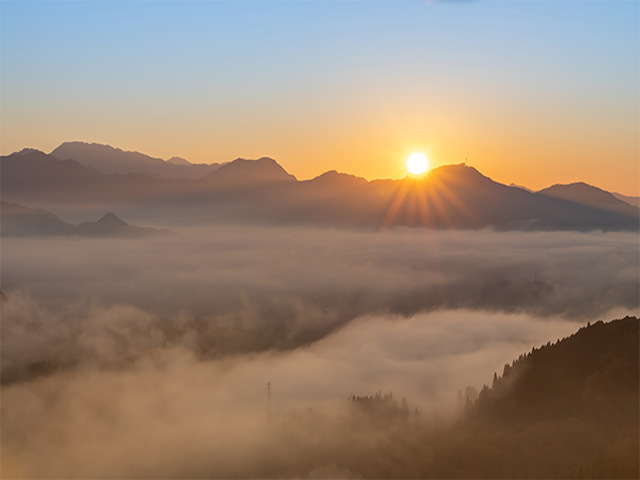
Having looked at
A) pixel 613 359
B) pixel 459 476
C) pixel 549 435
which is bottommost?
pixel 459 476

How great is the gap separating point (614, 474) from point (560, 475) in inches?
667

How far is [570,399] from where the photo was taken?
200 metres

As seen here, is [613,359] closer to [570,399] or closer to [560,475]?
[570,399]

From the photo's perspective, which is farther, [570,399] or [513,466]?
[570,399]

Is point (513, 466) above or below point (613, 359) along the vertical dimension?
below

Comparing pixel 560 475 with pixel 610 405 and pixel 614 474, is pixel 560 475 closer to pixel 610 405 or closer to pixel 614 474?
pixel 614 474

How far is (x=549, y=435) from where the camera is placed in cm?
18750

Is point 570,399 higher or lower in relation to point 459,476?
higher

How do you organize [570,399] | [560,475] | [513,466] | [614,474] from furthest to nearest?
[570,399]
[513,466]
[560,475]
[614,474]

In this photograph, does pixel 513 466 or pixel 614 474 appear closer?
pixel 614 474

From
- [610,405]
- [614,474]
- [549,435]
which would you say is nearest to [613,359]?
[610,405]

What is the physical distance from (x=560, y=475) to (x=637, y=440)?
2536cm

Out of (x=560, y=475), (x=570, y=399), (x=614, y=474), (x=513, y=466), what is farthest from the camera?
(x=570, y=399)

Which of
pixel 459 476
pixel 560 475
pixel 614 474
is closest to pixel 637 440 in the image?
pixel 614 474
